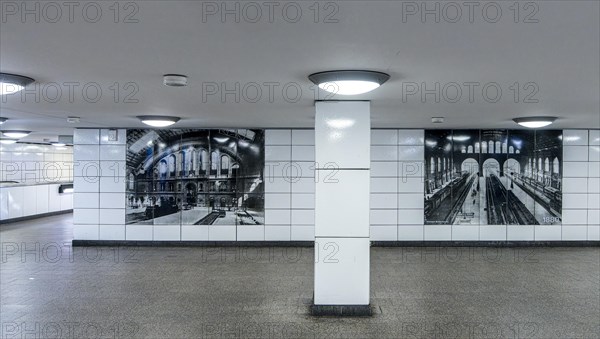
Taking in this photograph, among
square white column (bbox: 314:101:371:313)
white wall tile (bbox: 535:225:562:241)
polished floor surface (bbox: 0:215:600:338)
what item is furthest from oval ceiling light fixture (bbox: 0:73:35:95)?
white wall tile (bbox: 535:225:562:241)

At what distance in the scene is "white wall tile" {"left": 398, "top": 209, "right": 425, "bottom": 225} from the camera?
34.7 feet

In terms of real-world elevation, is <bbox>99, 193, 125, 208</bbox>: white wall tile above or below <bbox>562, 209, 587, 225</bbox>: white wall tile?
above

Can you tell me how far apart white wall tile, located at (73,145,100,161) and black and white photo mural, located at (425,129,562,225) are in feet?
25.3

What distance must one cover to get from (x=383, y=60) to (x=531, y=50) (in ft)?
3.49

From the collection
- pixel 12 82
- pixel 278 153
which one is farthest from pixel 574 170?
pixel 12 82

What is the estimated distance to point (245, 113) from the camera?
7602 mm

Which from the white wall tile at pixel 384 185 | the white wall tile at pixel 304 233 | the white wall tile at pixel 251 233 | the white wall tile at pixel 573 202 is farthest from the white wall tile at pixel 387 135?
the white wall tile at pixel 573 202

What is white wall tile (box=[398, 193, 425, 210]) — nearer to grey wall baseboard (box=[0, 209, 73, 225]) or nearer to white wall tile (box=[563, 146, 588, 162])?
white wall tile (box=[563, 146, 588, 162])

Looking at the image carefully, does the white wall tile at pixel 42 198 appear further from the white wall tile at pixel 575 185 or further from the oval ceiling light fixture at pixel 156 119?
the white wall tile at pixel 575 185

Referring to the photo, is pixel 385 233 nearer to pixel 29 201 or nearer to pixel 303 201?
pixel 303 201

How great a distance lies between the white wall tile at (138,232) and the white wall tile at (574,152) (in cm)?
973

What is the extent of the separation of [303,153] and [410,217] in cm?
288

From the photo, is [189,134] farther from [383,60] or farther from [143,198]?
[383,60]

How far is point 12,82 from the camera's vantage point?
4316mm
